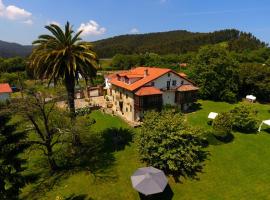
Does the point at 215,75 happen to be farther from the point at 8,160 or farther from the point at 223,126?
the point at 8,160

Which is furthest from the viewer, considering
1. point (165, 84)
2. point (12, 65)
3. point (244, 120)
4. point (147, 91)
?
point (12, 65)

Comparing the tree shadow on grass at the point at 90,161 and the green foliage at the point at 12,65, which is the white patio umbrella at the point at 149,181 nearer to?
the tree shadow on grass at the point at 90,161

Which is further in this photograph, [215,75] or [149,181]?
[215,75]

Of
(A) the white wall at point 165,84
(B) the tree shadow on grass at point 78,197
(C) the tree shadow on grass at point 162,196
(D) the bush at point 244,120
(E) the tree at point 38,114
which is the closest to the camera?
(B) the tree shadow on grass at point 78,197

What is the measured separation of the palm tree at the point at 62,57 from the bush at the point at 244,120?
26652mm

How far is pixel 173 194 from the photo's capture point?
29.3 meters

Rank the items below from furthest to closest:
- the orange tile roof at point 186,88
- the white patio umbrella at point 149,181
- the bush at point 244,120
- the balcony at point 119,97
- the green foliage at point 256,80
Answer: the green foliage at point 256,80
the balcony at point 119,97
the orange tile roof at point 186,88
the bush at point 244,120
the white patio umbrella at point 149,181

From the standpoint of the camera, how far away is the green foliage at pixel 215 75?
209 feet

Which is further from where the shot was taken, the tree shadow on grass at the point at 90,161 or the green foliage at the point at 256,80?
the green foliage at the point at 256,80

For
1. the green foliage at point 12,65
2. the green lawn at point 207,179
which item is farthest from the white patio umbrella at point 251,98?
the green foliage at point 12,65

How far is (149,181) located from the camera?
92.0ft

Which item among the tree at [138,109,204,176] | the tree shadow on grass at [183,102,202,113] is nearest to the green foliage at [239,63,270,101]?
the tree shadow on grass at [183,102,202,113]

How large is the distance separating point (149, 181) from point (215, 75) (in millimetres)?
42424

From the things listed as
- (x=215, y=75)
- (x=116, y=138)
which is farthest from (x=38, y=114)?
(x=215, y=75)
